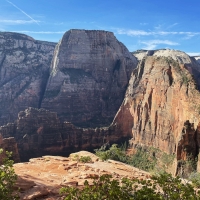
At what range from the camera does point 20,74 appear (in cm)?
13000

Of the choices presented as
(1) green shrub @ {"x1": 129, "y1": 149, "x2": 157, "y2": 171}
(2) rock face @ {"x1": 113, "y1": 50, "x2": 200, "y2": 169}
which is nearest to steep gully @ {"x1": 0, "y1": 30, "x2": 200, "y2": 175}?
(2) rock face @ {"x1": 113, "y1": 50, "x2": 200, "y2": 169}

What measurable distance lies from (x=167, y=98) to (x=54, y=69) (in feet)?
243

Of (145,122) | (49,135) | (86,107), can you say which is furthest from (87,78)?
(145,122)

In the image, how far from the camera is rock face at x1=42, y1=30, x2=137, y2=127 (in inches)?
4648

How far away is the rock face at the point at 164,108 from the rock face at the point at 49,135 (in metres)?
6.98

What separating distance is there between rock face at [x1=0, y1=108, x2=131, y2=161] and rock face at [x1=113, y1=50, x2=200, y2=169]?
6979mm

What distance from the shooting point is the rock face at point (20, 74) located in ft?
392

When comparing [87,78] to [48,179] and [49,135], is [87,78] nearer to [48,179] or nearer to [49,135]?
[49,135]

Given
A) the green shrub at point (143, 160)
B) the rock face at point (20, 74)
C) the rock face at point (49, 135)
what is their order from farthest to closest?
the rock face at point (20, 74) < the rock face at point (49, 135) < the green shrub at point (143, 160)

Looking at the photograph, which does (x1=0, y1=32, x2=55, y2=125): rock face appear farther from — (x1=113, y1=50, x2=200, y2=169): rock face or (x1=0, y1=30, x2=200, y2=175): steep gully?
(x1=113, y1=50, x2=200, y2=169): rock face

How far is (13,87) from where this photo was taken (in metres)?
124

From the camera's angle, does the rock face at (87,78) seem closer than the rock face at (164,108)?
No

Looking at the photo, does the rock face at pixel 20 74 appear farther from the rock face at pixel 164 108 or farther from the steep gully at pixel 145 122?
the rock face at pixel 164 108

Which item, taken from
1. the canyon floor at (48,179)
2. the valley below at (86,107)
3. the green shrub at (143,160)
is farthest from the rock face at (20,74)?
the canyon floor at (48,179)
